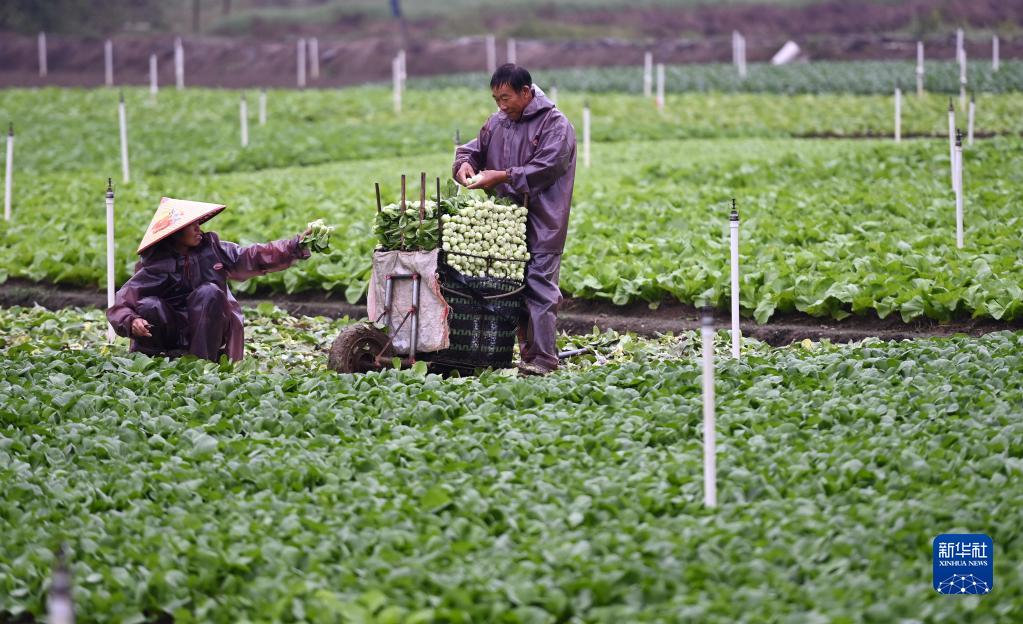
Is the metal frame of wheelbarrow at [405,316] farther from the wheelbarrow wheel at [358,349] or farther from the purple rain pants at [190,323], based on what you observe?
the purple rain pants at [190,323]

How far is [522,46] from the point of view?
47094 millimetres

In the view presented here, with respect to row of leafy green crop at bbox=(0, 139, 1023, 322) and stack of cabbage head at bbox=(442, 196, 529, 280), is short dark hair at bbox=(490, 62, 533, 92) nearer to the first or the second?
stack of cabbage head at bbox=(442, 196, 529, 280)

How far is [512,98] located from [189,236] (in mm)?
2257

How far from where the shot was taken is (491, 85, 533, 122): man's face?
8.80 meters

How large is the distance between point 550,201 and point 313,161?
571 inches

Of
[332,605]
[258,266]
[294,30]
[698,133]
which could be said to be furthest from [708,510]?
[294,30]

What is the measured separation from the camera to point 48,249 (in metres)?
13.7

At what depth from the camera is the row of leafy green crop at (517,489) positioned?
5.10m

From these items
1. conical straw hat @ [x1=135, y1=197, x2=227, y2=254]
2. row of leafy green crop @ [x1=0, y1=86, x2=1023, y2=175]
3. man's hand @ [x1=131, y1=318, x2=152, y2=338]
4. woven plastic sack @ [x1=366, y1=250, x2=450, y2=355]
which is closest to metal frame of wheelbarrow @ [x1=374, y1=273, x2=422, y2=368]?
woven plastic sack @ [x1=366, y1=250, x2=450, y2=355]

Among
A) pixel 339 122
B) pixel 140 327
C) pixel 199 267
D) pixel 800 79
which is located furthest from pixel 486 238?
pixel 800 79

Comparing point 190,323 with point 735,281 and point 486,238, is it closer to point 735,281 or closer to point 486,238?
point 486,238

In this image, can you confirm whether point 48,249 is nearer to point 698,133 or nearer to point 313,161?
point 313,161

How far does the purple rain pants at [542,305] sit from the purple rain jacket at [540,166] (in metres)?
0.09

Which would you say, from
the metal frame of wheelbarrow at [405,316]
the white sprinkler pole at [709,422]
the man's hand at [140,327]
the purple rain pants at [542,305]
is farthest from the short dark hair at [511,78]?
the white sprinkler pole at [709,422]
